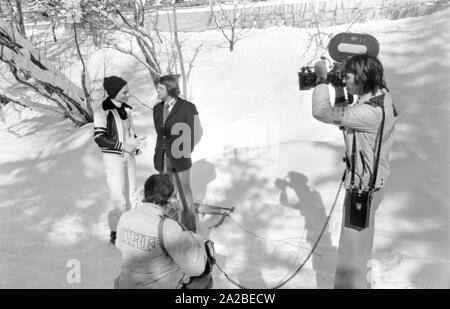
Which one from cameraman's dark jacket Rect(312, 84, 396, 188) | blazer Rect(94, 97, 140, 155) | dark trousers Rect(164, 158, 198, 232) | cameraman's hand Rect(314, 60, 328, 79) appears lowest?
dark trousers Rect(164, 158, 198, 232)

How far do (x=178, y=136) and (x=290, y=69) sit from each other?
18.2 ft

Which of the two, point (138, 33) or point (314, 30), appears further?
point (314, 30)

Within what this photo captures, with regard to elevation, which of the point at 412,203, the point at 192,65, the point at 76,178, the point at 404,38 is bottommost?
the point at 76,178

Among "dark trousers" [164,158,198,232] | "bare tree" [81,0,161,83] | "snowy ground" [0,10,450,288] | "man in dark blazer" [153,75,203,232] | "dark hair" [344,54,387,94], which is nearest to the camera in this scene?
"dark hair" [344,54,387,94]

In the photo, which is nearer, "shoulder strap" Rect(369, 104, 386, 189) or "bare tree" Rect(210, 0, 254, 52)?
"shoulder strap" Rect(369, 104, 386, 189)

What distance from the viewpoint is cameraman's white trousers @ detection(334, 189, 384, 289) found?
8.91 feet

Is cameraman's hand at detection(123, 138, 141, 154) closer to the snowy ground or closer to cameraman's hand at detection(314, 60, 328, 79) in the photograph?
the snowy ground

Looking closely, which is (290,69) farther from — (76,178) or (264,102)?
(76,178)

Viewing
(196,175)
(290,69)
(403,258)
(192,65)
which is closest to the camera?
(403,258)

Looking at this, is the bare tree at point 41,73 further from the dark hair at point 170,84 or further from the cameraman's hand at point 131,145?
the dark hair at point 170,84

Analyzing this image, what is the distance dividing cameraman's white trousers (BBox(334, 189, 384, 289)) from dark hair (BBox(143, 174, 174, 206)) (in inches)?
48.2

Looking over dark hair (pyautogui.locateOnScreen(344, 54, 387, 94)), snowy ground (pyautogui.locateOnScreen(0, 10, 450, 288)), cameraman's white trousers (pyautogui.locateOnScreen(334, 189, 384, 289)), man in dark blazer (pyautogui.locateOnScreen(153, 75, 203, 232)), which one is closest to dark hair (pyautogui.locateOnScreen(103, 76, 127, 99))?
man in dark blazer (pyautogui.locateOnScreen(153, 75, 203, 232))
